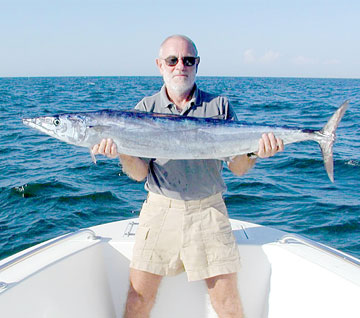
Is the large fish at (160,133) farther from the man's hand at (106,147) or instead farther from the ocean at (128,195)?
the ocean at (128,195)

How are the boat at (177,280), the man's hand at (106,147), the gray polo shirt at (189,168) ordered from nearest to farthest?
the boat at (177,280) < the man's hand at (106,147) < the gray polo shirt at (189,168)

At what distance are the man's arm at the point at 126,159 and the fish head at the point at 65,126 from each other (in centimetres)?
19

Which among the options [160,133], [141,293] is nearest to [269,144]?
[160,133]

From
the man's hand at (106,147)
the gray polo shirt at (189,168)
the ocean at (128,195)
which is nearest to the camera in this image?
the man's hand at (106,147)

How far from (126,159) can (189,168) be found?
0.52 meters

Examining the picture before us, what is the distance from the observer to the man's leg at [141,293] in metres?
3.24

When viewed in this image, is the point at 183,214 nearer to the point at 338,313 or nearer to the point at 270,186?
the point at 338,313

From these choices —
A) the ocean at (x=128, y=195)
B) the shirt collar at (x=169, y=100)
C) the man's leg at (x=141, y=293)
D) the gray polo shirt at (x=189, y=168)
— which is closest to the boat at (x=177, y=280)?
the man's leg at (x=141, y=293)
